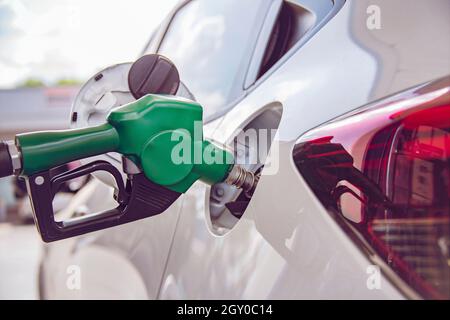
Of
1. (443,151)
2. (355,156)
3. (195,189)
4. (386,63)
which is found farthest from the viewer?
(195,189)

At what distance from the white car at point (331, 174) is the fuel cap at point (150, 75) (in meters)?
0.24

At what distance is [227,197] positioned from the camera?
1460mm

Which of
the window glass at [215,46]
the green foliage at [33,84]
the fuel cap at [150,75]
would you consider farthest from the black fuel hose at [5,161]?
the green foliage at [33,84]

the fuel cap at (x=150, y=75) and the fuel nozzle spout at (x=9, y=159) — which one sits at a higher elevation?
the fuel cap at (x=150, y=75)

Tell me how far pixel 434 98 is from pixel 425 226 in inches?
7.0

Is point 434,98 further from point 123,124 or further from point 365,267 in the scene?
point 123,124

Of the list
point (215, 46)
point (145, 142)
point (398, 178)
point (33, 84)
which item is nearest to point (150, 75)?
point (145, 142)

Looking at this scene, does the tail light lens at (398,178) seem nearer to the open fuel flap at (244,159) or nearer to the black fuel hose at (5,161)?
the open fuel flap at (244,159)

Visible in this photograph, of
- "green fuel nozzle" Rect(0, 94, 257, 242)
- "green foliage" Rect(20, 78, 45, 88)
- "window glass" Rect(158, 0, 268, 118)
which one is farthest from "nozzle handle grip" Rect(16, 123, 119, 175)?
"green foliage" Rect(20, 78, 45, 88)

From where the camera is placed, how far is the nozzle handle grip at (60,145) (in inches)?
40.3

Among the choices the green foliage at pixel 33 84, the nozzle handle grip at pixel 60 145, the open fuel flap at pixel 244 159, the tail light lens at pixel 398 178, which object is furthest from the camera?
the green foliage at pixel 33 84

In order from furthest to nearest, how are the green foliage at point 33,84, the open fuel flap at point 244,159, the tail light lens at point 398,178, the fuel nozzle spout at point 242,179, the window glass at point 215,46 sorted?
Answer: the green foliage at point 33,84 < the window glass at point 215,46 < the open fuel flap at point 244,159 < the fuel nozzle spout at point 242,179 < the tail light lens at point 398,178

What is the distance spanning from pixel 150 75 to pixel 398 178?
Answer: 0.53 meters
